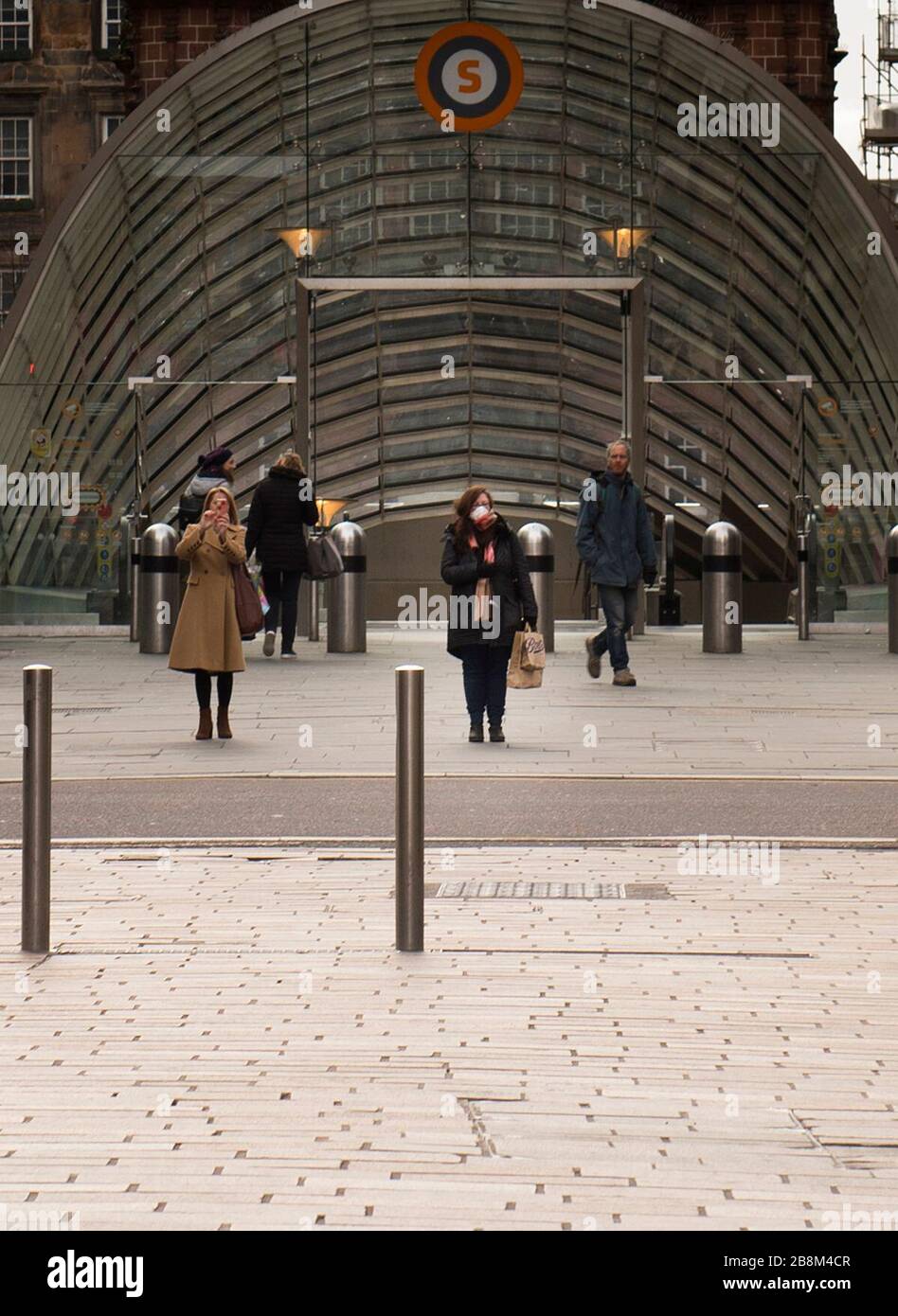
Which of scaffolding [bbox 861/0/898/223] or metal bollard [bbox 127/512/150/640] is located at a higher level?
scaffolding [bbox 861/0/898/223]

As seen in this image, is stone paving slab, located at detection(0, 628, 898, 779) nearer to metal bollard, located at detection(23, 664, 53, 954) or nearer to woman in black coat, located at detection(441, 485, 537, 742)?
woman in black coat, located at detection(441, 485, 537, 742)

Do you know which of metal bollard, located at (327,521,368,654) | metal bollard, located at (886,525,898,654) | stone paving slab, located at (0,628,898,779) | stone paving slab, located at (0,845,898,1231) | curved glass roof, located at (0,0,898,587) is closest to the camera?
stone paving slab, located at (0,845,898,1231)

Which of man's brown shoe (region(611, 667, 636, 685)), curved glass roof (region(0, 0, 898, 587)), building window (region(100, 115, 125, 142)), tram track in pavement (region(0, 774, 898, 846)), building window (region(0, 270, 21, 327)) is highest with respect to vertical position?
building window (region(100, 115, 125, 142))

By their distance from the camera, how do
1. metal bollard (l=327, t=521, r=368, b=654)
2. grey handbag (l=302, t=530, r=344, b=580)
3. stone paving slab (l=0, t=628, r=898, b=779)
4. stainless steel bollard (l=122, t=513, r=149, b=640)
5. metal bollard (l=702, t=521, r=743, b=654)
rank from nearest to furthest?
stone paving slab (l=0, t=628, r=898, b=779) → grey handbag (l=302, t=530, r=344, b=580) → metal bollard (l=327, t=521, r=368, b=654) → metal bollard (l=702, t=521, r=743, b=654) → stainless steel bollard (l=122, t=513, r=149, b=640)

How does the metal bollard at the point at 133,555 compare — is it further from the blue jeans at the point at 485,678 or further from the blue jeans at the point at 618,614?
the blue jeans at the point at 485,678

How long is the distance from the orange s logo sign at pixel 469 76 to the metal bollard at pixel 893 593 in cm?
1085

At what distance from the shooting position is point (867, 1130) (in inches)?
178

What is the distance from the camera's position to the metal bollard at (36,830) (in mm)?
6250

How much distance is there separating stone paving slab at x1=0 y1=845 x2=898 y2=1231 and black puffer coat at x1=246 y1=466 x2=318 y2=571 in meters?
10.9

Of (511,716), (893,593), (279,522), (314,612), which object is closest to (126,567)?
(314,612)

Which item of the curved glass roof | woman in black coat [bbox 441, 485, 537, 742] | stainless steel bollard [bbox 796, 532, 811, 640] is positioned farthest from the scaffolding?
woman in black coat [bbox 441, 485, 537, 742]

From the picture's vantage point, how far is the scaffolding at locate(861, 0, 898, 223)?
47562 millimetres

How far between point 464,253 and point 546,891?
27.8m
